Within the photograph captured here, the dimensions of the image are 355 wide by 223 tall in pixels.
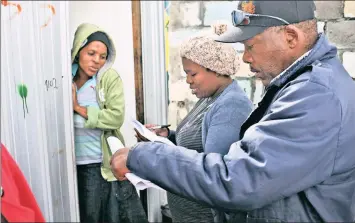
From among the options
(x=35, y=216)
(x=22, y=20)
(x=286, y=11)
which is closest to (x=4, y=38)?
(x=22, y=20)

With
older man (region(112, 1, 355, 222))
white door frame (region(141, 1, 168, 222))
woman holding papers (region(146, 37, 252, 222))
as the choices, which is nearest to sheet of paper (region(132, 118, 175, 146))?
woman holding papers (region(146, 37, 252, 222))

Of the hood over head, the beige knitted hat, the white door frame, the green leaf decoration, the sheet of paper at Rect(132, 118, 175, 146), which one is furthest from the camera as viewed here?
the white door frame

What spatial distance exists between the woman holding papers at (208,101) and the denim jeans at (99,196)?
0.49 m

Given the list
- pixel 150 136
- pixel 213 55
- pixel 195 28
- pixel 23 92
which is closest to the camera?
pixel 150 136

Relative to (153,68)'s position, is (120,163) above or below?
below

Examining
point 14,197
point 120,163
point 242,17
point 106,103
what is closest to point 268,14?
point 242,17

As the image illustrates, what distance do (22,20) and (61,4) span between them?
25cm

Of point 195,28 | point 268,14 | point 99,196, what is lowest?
point 99,196

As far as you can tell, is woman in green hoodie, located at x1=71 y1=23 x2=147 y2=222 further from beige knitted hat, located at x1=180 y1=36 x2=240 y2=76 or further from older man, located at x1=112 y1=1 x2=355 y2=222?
older man, located at x1=112 y1=1 x2=355 y2=222

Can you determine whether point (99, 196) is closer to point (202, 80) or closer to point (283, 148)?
point (202, 80)

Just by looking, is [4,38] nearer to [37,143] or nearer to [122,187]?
[37,143]

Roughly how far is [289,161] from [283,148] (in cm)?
4

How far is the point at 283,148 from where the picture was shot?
1.01m

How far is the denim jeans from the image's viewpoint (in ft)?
7.79
